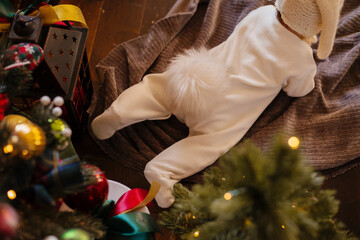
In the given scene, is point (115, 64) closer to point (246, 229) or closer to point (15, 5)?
point (15, 5)

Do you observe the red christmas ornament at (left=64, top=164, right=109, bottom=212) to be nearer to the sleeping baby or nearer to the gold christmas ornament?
the gold christmas ornament

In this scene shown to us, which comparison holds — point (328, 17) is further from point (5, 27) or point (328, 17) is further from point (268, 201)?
point (5, 27)

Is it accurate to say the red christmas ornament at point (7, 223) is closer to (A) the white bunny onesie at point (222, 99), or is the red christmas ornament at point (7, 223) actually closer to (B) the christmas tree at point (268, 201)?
(B) the christmas tree at point (268, 201)

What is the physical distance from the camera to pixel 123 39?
146 centimetres

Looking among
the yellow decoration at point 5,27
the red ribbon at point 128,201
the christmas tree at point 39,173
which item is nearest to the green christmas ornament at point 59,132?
the christmas tree at point 39,173

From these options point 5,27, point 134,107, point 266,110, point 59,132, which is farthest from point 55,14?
point 266,110

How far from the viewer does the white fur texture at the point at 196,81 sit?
0.98 meters

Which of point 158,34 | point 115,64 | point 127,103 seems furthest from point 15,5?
point 127,103

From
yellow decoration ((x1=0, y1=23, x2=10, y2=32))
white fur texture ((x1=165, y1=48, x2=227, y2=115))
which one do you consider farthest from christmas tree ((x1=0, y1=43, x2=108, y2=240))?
white fur texture ((x1=165, y1=48, x2=227, y2=115))

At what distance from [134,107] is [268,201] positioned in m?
0.68

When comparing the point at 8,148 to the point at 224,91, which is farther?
the point at 224,91

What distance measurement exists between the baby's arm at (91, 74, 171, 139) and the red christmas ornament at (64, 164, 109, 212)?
0.53 m

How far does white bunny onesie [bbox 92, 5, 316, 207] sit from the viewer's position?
1.08 meters

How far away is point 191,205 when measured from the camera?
1.97 feet
